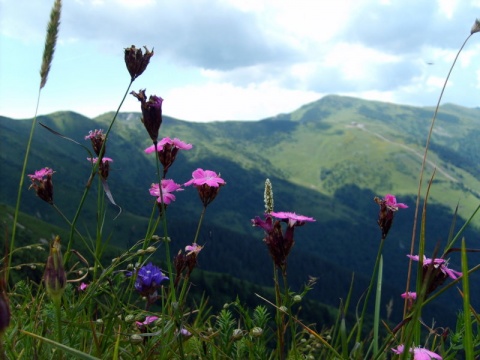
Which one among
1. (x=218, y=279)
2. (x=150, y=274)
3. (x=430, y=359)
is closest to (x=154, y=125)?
(x=150, y=274)

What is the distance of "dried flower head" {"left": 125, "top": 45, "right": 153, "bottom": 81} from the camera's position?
Result: 286 centimetres

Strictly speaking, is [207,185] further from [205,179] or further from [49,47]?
[49,47]

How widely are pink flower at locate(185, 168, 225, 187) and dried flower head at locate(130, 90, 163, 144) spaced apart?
69cm

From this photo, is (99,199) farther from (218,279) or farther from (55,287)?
(218,279)

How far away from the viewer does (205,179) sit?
3.23 metres

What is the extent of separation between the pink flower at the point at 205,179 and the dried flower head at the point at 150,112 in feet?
2.25

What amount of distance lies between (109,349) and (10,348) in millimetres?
604

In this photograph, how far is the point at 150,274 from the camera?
3316 millimetres

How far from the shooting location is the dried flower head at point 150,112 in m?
2.43

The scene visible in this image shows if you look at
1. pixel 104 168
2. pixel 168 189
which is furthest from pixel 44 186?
pixel 168 189

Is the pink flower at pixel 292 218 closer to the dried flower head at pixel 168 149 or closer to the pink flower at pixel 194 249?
the pink flower at pixel 194 249

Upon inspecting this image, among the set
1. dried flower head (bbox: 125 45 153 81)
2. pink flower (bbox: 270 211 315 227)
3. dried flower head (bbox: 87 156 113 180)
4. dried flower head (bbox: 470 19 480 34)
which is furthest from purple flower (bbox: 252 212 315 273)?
dried flower head (bbox: 87 156 113 180)

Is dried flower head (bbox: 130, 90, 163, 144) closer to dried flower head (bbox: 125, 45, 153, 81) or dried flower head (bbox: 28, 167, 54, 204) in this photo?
dried flower head (bbox: 125, 45, 153, 81)

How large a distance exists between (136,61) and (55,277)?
58.5 inches
